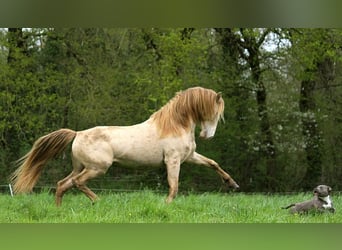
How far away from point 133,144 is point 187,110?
483 mm

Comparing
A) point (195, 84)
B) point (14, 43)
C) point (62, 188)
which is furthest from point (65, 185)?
point (14, 43)

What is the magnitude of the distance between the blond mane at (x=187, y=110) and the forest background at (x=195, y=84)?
179 inches

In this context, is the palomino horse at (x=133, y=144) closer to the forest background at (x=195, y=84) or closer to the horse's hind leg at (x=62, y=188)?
the horse's hind leg at (x=62, y=188)

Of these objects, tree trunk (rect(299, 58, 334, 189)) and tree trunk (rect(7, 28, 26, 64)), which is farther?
tree trunk (rect(299, 58, 334, 189))

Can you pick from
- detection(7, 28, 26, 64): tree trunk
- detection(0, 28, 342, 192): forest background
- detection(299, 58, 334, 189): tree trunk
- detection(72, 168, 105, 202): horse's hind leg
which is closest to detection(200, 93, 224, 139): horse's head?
detection(72, 168, 105, 202): horse's hind leg

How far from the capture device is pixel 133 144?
145 inches

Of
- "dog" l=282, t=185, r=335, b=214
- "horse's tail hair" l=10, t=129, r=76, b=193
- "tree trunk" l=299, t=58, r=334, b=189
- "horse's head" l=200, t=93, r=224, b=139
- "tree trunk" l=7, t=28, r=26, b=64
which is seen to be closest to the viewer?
"dog" l=282, t=185, r=335, b=214

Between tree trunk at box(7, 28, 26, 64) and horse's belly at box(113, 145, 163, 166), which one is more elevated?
tree trunk at box(7, 28, 26, 64)

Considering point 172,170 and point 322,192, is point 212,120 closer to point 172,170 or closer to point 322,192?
point 172,170

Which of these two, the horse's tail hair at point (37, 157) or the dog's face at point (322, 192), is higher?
the horse's tail hair at point (37, 157)

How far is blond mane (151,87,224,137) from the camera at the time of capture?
148 inches

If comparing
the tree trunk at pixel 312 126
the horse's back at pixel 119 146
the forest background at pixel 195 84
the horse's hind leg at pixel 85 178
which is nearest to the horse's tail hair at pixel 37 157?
the horse's back at pixel 119 146

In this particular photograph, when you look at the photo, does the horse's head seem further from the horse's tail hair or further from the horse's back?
the horse's tail hair

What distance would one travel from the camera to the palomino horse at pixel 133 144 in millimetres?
3695
